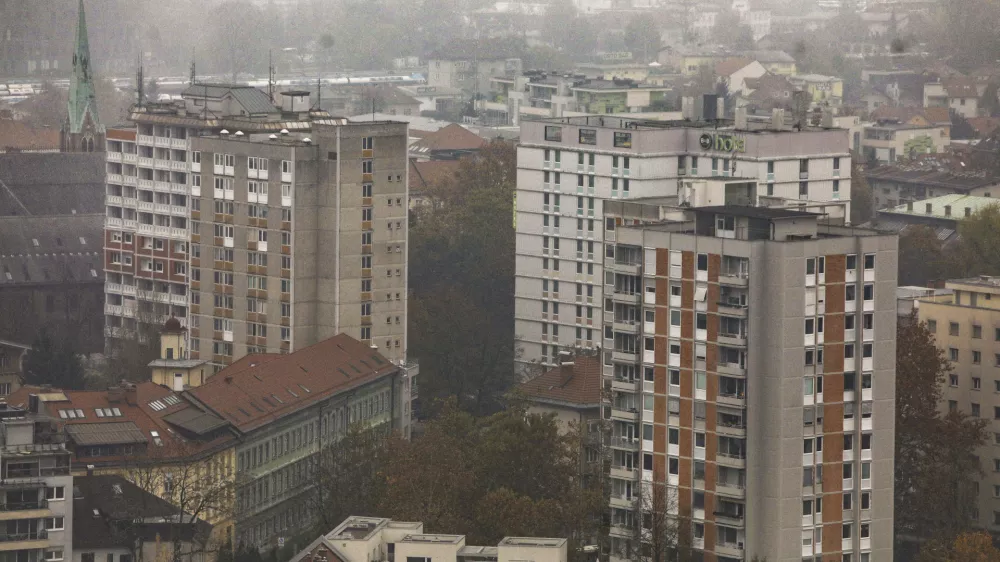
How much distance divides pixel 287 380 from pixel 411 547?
27654 mm

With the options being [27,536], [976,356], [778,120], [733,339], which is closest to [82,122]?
[778,120]

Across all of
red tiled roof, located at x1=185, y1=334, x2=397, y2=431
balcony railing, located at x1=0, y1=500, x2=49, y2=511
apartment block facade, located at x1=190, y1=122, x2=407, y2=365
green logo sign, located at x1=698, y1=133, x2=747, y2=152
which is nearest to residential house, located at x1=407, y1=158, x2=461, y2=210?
apartment block facade, located at x1=190, y1=122, x2=407, y2=365

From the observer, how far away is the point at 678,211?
325ft

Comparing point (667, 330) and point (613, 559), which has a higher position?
point (667, 330)

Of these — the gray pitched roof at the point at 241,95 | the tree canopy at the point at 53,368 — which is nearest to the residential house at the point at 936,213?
the gray pitched roof at the point at 241,95

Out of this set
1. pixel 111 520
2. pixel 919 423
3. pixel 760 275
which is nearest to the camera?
pixel 760 275

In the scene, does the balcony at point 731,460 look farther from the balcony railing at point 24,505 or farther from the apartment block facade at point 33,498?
the balcony railing at point 24,505

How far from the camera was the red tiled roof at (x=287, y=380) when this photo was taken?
356 ft

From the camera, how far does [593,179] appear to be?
132 m

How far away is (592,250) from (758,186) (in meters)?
10.4

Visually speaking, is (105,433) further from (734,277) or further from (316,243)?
(316,243)

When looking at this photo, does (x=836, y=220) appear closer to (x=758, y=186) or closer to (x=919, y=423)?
(x=919, y=423)

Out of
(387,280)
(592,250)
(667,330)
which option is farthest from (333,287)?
(667,330)

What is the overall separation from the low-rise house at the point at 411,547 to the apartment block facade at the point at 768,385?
4448mm
